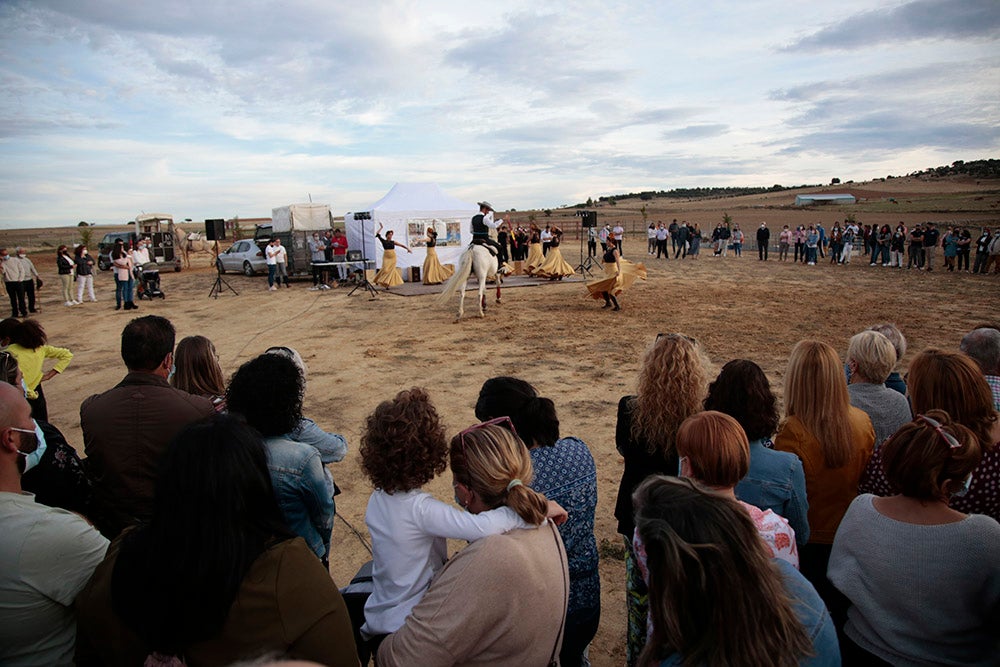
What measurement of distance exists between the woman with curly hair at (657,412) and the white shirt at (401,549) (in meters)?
1.07

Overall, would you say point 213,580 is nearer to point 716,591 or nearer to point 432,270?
point 716,591

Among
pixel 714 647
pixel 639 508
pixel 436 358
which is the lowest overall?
pixel 436 358

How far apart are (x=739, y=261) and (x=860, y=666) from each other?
24860 mm

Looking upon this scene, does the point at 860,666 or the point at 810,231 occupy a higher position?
the point at 810,231

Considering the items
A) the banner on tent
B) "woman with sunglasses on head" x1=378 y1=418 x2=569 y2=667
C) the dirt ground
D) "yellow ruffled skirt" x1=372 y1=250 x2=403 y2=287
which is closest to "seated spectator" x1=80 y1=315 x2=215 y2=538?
"woman with sunglasses on head" x1=378 y1=418 x2=569 y2=667

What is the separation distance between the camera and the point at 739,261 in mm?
24766

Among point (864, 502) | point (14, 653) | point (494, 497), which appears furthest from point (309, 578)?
point (864, 502)

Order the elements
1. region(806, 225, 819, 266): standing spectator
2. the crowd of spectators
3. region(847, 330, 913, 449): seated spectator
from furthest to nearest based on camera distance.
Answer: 1. region(806, 225, 819, 266): standing spectator
2. region(847, 330, 913, 449): seated spectator
3. the crowd of spectators

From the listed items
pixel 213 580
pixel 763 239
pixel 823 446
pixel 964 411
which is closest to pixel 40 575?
pixel 213 580

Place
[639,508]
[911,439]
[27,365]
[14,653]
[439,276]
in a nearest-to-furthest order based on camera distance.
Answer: [639,508] → [14,653] → [911,439] → [27,365] → [439,276]

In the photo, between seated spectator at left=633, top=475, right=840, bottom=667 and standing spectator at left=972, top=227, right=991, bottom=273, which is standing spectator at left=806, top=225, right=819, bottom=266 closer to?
standing spectator at left=972, top=227, right=991, bottom=273

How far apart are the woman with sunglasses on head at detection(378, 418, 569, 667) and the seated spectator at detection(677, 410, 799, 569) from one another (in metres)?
0.53

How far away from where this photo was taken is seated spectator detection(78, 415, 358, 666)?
4.44 ft

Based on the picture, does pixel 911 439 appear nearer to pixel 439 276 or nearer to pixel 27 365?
pixel 27 365
